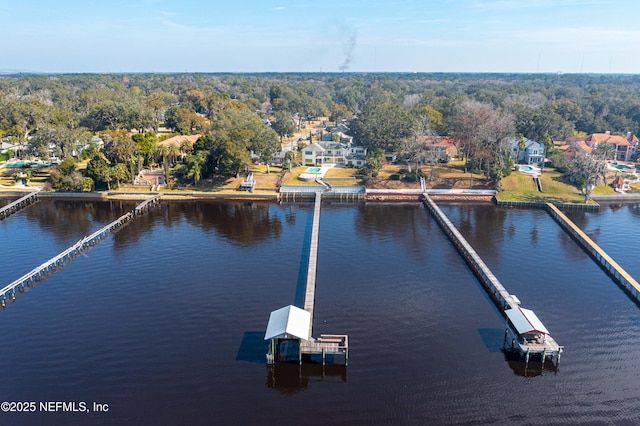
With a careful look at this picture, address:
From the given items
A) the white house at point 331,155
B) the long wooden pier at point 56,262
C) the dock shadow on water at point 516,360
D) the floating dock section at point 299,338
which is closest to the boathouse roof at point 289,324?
the floating dock section at point 299,338

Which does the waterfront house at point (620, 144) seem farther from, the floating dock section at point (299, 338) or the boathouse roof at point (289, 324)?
the boathouse roof at point (289, 324)

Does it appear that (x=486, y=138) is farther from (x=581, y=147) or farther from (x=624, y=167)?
(x=624, y=167)

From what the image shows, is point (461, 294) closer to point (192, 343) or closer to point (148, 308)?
point (192, 343)

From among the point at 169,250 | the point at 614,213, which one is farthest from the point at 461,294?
the point at 614,213

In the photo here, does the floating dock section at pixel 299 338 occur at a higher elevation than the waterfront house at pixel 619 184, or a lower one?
lower

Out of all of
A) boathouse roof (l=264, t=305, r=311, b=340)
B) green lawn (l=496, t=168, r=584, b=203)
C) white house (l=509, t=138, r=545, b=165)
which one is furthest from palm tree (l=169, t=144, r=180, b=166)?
white house (l=509, t=138, r=545, b=165)

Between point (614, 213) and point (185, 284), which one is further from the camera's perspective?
point (614, 213)
